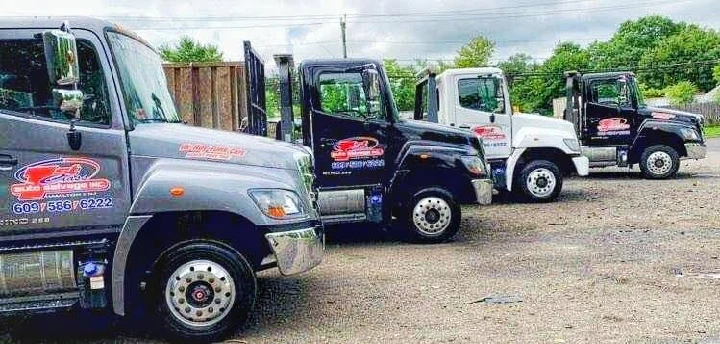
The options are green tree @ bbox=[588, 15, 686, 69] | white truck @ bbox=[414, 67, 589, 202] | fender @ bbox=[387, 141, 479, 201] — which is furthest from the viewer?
green tree @ bbox=[588, 15, 686, 69]

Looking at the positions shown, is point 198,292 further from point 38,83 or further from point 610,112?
point 610,112

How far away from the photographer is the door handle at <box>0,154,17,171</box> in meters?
5.14

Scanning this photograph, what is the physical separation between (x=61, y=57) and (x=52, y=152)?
32.0 inches

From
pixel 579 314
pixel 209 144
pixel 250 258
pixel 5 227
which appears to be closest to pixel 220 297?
pixel 250 258

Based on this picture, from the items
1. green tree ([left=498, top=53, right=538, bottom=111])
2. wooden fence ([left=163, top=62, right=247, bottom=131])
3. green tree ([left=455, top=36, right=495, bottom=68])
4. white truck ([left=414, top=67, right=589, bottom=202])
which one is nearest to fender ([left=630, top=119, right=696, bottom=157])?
white truck ([left=414, top=67, right=589, bottom=202])

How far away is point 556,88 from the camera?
69812 millimetres

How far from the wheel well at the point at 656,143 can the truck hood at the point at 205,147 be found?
1295 centimetres

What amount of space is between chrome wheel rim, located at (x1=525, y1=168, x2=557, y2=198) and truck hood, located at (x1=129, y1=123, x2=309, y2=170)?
894 cm

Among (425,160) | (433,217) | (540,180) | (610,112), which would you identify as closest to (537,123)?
(540,180)

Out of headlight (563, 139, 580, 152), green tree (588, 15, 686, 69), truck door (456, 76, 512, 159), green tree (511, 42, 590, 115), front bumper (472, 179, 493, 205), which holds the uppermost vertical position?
green tree (588, 15, 686, 69)

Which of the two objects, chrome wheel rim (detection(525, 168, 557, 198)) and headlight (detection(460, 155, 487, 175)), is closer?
headlight (detection(460, 155, 487, 175))

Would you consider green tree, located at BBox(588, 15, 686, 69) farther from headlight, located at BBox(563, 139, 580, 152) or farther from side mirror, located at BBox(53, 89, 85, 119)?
side mirror, located at BBox(53, 89, 85, 119)

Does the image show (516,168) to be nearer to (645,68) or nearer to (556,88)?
(556,88)

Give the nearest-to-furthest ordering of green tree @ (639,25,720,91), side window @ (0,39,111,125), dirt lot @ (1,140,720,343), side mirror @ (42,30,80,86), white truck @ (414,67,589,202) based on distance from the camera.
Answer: side mirror @ (42,30,80,86) → side window @ (0,39,111,125) → dirt lot @ (1,140,720,343) → white truck @ (414,67,589,202) → green tree @ (639,25,720,91)
